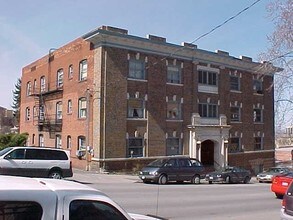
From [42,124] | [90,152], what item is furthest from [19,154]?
[42,124]

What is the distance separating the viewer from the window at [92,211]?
324cm

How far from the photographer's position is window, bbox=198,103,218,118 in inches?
1506

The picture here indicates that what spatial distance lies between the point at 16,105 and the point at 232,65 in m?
51.9

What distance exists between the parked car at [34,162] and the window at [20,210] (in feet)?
55.2

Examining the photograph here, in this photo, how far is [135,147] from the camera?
33.1 m

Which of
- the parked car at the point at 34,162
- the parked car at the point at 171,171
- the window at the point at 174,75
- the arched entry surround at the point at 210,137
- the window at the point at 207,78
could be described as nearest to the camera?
the parked car at the point at 34,162

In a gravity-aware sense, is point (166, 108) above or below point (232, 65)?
below

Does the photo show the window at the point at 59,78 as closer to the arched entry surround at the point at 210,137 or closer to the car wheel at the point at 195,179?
the arched entry surround at the point at 210,137

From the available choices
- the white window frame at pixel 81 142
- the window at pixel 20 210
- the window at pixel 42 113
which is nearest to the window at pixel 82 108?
the white window frame at pixel 81 142

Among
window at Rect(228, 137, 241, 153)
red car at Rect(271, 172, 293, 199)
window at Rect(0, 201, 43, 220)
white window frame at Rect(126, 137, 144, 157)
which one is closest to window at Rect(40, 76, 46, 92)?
white window frame at Rect(126, 137, 144, 157)

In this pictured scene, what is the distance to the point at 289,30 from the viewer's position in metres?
12.4

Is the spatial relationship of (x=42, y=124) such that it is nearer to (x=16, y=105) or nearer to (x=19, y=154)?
(x=19, y=154)

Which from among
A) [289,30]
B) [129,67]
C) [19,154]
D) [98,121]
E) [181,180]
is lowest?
[181,180]

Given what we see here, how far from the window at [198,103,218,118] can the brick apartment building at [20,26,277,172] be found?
95 millimetres
